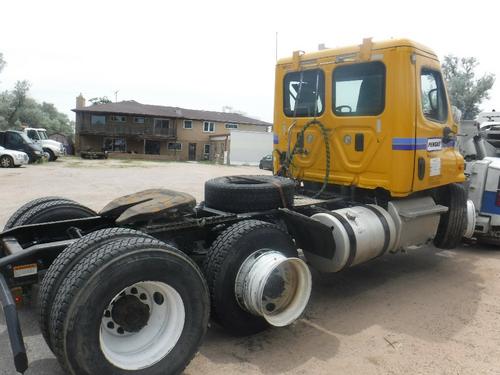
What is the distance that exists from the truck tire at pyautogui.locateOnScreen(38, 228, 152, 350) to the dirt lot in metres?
0.68

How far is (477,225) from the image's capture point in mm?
7125

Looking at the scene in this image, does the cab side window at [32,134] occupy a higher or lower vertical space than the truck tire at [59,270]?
higher

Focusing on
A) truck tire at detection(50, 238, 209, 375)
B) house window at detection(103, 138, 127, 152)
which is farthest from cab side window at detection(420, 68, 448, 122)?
house window at detection(103, 138, 127, 152)

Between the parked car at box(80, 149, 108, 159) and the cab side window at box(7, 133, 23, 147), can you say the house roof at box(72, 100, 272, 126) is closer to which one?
the parked car at box(80, 149, 108, 159)

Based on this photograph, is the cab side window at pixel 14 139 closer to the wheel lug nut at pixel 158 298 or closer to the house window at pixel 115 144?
the house window at pixel 115 144

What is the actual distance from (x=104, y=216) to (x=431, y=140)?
3948mm

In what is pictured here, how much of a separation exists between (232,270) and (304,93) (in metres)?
3.16

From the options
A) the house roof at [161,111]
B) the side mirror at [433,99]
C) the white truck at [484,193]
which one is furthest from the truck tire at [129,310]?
the house roof at [161,111]

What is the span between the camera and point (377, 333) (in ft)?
13.5

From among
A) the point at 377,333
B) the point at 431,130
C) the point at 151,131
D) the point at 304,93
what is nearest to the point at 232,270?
the point at 377,333

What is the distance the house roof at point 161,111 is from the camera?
48.9 meters

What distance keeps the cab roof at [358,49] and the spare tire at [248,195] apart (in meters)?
1.88

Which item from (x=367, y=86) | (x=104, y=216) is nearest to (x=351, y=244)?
(x=367, y=86)

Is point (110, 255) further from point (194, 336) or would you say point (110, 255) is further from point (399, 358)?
point (399, 358)
